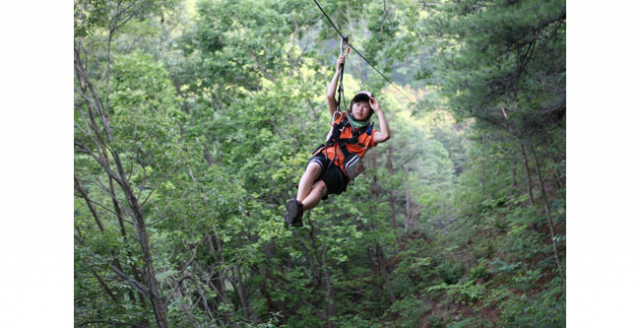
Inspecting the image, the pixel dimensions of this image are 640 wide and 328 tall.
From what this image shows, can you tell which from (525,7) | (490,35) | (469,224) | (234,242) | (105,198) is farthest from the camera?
(469,224)

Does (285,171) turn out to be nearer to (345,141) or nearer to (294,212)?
(345,141)

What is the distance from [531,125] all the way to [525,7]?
1.68 meters

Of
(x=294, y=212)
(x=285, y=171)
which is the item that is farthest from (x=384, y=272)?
(x=294, y=212)

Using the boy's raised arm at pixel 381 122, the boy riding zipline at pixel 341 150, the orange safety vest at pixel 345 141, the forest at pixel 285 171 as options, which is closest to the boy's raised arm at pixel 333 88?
the boy riding zipline at pixel 341 150

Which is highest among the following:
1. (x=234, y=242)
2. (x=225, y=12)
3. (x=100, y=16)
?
(x=225, y=12)

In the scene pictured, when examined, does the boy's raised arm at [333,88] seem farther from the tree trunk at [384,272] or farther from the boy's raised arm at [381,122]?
the tree trunk at [384,272]

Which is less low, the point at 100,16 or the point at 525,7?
the point at 100,16

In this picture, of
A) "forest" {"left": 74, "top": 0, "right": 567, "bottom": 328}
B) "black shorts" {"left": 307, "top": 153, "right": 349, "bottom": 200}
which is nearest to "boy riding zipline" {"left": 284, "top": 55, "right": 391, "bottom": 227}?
A: "black shorts" {"left": 307, "top": 153, "right": 349, "bottom": 200}

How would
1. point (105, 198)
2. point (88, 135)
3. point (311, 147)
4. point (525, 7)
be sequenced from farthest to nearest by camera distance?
1. point (105, 198)
2. point (311, 147)
3. point (88, 135)
4. point (525, 7)

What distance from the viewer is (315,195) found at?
12.5 ft

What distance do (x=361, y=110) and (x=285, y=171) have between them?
4.49m

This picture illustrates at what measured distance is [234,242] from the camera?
10.7 m

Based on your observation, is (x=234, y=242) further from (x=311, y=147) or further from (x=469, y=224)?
(x=469, y=224)

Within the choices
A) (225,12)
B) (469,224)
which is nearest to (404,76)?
(469,224)
